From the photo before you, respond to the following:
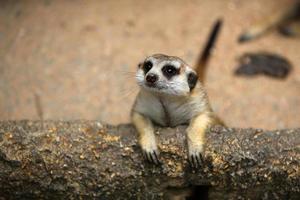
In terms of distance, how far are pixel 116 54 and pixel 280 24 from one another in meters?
1.59

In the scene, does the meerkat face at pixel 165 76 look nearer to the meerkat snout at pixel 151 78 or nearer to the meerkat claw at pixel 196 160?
the meerkat snout at pixel 151 78

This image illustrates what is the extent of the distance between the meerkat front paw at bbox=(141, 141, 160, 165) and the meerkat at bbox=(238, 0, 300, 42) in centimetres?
244

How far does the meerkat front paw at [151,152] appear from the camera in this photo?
2.64 m

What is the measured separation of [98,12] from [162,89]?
2633 mm

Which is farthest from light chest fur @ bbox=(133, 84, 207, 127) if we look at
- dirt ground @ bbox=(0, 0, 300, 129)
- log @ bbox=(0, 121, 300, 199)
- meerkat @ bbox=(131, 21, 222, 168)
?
dirt ground @ bbox=(0, 0, 300, 129)

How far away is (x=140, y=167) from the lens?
2672 mm

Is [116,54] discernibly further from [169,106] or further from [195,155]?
[195,155]

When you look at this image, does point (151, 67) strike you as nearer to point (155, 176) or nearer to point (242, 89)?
point (155, 176)

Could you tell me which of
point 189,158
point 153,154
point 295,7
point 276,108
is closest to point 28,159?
point 153,154

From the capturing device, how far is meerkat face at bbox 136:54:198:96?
266 cm

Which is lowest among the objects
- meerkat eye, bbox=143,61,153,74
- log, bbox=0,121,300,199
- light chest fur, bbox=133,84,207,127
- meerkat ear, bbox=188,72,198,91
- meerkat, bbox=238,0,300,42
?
log, bbox=0,121,300,199

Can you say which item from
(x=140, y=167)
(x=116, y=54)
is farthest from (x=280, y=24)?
(x=140, y=167)

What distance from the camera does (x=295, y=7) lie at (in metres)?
5.09

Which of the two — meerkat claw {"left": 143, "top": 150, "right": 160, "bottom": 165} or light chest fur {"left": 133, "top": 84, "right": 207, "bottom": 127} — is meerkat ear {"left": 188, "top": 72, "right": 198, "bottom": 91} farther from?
meerkat claw {"left": 143, "top": 150, "right": 160, "bottom": 165}
